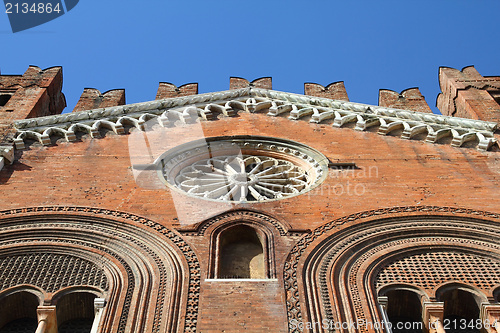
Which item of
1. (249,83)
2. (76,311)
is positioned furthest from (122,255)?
(249,83)

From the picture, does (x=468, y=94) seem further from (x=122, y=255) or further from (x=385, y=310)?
(x=122, y=255)

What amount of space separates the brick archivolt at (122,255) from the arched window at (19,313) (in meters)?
0.24

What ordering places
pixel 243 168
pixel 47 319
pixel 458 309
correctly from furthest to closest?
pixel 243 168
pixel 458 309
pixel 47 319

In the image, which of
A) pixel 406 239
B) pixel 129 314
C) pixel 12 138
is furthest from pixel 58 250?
pixel 406 239

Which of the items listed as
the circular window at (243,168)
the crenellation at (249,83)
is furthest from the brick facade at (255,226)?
the crenellation at (249,83)

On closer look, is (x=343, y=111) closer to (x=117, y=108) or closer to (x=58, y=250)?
(x=117, y=108)

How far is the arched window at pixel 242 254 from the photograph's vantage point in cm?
1011

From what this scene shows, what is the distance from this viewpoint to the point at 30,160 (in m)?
13.2

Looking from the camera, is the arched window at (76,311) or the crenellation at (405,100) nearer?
the arched window at (76,311)

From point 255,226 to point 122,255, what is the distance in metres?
2.16

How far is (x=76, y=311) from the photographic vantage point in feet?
31.2

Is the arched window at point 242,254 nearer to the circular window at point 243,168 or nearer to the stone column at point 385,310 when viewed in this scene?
the circular window at point 243,168

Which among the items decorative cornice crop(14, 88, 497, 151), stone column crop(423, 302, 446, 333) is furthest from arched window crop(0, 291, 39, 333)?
stone column crop(423, 302, 446, 333)

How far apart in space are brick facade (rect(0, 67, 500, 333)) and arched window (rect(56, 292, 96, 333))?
28 mm
